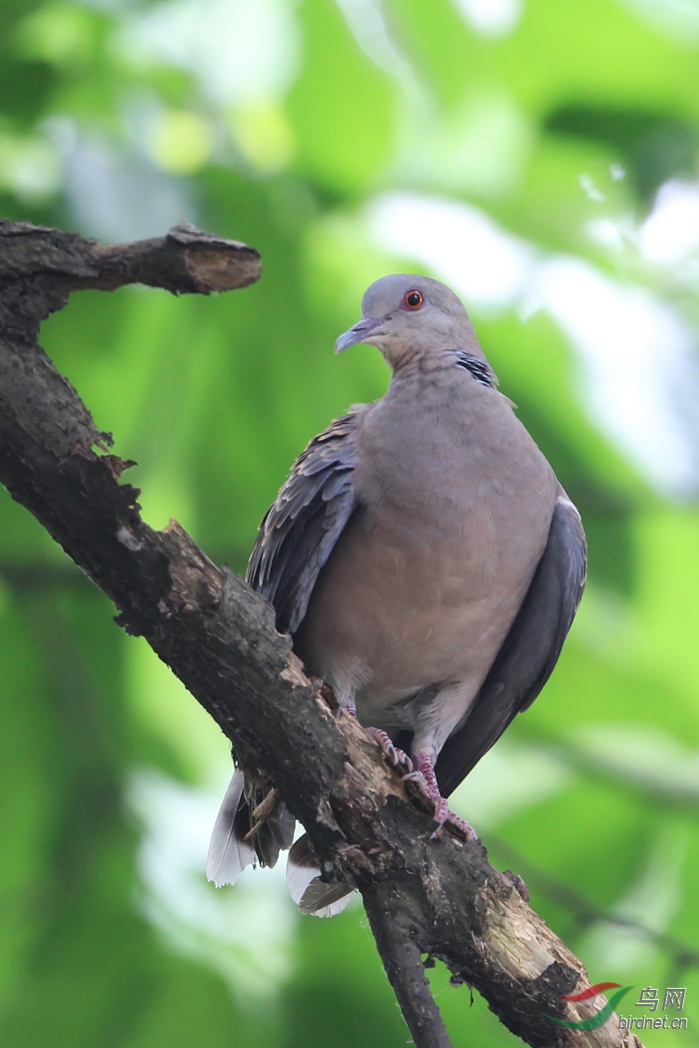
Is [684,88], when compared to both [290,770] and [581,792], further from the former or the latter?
[290,770]

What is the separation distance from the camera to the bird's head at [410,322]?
3.12 m

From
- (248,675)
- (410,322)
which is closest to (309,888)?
(248,675)

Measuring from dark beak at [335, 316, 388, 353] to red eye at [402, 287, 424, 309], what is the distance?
0.29 feet

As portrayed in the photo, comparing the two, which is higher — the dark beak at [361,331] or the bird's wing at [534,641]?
the dark beak at [361,331]

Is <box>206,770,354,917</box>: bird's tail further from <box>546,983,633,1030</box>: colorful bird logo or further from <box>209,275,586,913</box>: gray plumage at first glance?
<box>546,983,633,1030</box>: colorful bird logo

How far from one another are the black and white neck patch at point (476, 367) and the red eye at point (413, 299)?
0.24 metres

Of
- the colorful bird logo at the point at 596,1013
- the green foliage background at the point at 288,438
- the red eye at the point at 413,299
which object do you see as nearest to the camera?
the colorful bird logo at the point at 596,1013

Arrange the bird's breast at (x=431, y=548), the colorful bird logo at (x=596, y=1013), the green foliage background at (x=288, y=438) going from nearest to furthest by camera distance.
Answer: the colorful bird logo at (x=596, y=1013) → the bird's breast at (x=431, y=548) → the green foliage background at (x=288, y=438)

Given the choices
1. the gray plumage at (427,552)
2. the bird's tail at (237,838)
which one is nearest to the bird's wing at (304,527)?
the gray plumage at (427,552)

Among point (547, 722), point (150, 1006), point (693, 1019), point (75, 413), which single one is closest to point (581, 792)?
point (547, 722)

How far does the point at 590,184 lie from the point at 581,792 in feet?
11.0

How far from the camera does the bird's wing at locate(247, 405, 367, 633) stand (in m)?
2.75

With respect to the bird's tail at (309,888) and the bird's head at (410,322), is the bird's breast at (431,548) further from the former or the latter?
the bird's tail at (309,888)

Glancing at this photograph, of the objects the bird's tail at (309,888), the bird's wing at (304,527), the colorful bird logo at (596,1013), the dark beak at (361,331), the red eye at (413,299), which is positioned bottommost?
the colorful bird logo at (596,1013)
